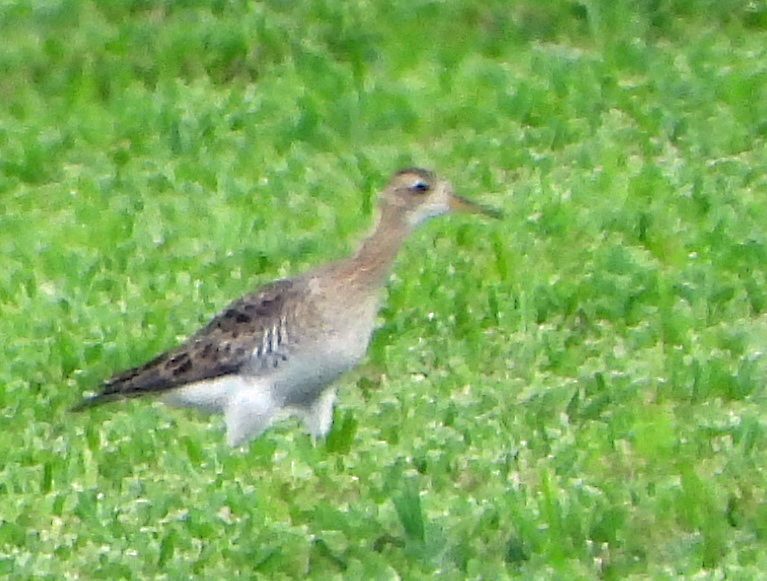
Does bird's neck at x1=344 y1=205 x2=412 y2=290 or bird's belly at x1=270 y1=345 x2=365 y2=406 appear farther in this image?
bird's neck at x1=344 y1=205 x2=412 y2=290

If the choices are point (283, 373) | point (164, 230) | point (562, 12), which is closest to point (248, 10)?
point (562, 12)

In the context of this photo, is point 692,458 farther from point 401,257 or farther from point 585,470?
point 401,257

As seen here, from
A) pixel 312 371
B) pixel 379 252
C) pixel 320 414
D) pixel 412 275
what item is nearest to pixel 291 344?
pixel 312 371

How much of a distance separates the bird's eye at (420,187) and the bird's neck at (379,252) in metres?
0.12

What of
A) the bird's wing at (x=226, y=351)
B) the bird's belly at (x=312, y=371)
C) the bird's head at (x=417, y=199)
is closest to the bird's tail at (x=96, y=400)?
the bird's wing at (x=226, y=351)

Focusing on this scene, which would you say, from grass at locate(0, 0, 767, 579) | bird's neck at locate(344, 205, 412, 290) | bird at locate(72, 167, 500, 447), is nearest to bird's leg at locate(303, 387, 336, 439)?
bird at locate(72, 167, 500, 447)

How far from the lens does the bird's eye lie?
982 cm

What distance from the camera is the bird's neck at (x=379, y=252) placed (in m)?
9.52

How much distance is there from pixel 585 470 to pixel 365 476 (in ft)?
2.88

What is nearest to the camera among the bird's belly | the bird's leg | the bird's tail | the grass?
the grass

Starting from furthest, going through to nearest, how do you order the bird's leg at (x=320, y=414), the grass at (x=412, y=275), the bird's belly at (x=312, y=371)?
the bird's leg at (x=320, y=414) → the bird's belly at (x=312, y=371) → the grass at (x=412, y=275)

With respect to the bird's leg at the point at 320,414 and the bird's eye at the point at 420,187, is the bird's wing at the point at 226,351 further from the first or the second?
the bird's eye at the point at 420,187

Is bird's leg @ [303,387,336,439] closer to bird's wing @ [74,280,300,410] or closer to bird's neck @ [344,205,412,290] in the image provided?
bird's wing @ [74,280,300,410]

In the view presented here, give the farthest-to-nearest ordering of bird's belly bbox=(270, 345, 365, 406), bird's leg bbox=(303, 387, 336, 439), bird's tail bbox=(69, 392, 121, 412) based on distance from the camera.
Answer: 1. bird's tail bbox=(69, 392, 121, 412)
2. bird's leg bbox=(303, 387, 336, 439)
3. bird's belly bbox=(270, 345, 365, 406)
